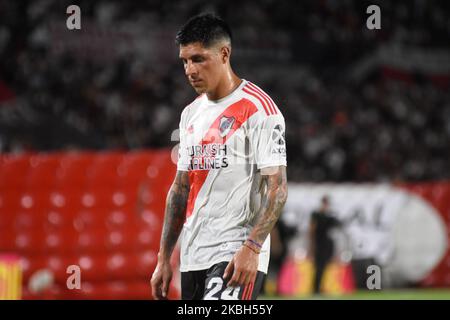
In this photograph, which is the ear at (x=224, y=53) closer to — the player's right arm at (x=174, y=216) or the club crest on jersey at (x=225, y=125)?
the club crest on jersey at (x=225, y=125)

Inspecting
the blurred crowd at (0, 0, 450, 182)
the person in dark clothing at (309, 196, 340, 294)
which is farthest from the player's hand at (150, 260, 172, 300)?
the blurred crowd at (0, 0, 450, 182)

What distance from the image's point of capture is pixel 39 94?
2306cm

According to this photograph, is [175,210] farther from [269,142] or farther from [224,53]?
[224,53]

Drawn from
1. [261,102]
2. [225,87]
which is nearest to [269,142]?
[261,102]

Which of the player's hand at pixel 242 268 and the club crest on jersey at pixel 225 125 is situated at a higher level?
the club crest on jersey at pixel 225 125

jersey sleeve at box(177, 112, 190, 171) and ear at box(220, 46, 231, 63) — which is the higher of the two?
ear at box(220, 46, 231, 63)

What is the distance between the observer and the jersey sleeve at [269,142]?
5727 millimetres

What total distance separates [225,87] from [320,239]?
13.2m

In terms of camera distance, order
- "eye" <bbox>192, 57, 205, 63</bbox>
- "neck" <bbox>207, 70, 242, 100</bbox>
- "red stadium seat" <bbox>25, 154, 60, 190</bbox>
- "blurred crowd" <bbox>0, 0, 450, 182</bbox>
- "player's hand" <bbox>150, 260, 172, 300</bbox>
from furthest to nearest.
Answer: "blurred crowd" <bbox>0, 0, 450, 182</bbox> → "red stadium seat" <bbox>25, 154, 60, 190</bbox> → "player's hand" <bbox>150, 260, 172, 300</bbox> → "neck" <bbox>207, 70, 242, 100</bbox> → "eye" <bbox>192, 57, 205, 63</bbox>

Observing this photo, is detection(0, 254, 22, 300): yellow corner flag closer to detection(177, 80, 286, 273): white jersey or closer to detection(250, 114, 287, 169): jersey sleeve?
detection(177, 80, 286, 273): white jersey

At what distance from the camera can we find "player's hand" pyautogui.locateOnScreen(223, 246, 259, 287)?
551 centimetres

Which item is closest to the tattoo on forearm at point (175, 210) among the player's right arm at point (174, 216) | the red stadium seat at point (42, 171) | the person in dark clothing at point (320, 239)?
the player's right arm at point (174, 216)
